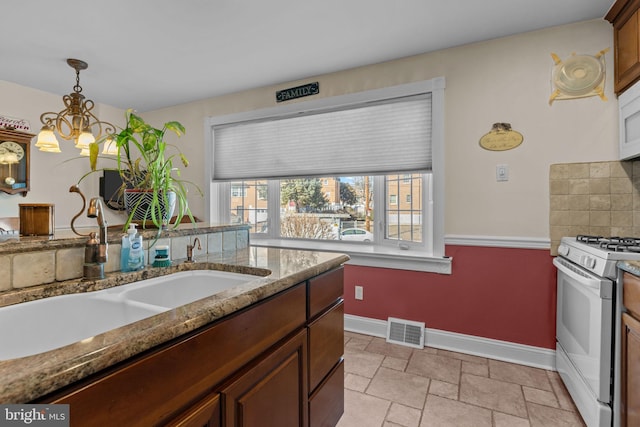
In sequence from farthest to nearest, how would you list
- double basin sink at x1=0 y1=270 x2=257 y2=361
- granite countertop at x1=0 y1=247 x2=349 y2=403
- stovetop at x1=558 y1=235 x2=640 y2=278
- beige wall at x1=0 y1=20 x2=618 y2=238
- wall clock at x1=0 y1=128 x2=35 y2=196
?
wall clock at x1=0 y1=128 x2=35 y2=196 → beige wall at x1=0 y1=20 x2=618 y2=238 → stovetop at x1=558 y1=235 x2=640 y2=278 → double basin sink at x1=0 y1=270 x2=257 y2=361 → granite countertop at x1=0 y1=247 x2=349 y2=403

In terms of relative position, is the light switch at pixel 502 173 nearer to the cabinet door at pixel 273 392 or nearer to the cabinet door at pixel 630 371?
the cabinet door at pixel 630 371

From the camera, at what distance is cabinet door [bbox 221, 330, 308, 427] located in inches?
34.6

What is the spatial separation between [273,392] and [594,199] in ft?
7.59

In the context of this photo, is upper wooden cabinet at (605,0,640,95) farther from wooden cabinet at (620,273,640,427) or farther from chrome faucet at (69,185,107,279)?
chrome faucet at (69,185,107,279)

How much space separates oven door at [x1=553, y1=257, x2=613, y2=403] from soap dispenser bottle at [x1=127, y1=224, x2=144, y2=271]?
6.73 feet

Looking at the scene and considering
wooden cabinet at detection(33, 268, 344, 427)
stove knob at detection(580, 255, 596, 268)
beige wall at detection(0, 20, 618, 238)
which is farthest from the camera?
beige wall at detection(0, 20, 618, 238)

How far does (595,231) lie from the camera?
2.09 metres

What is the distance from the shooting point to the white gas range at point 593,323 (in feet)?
4.88

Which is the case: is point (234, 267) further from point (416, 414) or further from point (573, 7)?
point (573, 7)

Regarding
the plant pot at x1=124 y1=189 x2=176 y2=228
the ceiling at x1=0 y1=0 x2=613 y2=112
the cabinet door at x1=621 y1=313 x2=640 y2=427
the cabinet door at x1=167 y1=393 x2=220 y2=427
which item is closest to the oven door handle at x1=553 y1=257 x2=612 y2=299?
the cabinet door at x1=621 y1=313 x2=640 y2=427

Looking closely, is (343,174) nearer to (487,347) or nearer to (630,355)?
(487,347)

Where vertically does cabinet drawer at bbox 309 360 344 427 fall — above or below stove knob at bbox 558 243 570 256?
below

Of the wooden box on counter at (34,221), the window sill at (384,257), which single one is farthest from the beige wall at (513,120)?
the wooden box on counter at (34,221)

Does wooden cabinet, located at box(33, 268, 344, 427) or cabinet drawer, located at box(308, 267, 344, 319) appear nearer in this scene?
wooden cabinet, located at box(33, 268, 344, 427)
